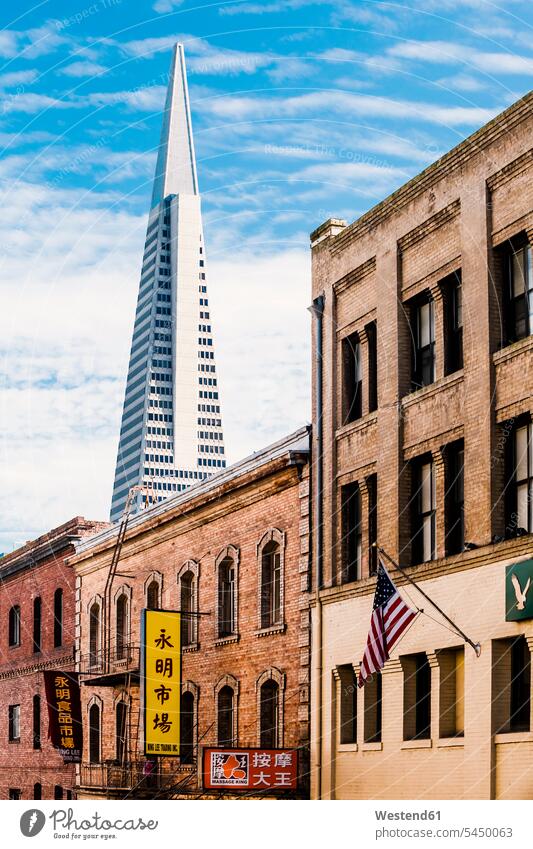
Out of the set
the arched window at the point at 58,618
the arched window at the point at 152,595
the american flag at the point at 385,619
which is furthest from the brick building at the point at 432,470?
the arched window at the point at 58,618

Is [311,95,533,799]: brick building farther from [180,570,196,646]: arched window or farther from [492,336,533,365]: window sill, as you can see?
[180,570,196,646]: arched window

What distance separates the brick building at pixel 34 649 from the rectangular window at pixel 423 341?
21108 millimetres

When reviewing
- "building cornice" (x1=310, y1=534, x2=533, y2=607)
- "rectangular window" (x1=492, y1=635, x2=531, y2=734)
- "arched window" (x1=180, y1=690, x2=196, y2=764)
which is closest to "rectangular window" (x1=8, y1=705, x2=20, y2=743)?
"arched window" (x1=180, y1=690, x2=196, y2=764)

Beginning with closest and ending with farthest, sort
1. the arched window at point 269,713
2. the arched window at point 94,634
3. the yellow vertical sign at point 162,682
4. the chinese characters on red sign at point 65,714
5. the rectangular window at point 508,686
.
→ the rectangular window at point 508,686 → the arched window at point 269,713 → the yellow vertical sign at point 162,682 → the chinese characters on red sign at point 65,714 → the arched window at point 94,634

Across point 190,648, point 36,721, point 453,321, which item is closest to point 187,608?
point 190,648

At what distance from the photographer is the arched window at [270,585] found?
34.2 meters

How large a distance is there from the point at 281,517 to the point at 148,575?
337 inches

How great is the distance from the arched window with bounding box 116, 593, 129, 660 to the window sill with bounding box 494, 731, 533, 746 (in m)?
19.1

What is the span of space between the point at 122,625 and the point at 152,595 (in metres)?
2.57

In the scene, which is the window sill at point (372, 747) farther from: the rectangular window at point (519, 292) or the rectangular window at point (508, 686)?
the rectangular window at point (519, 292)

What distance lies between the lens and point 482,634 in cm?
2544

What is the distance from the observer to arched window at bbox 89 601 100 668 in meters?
45.1
